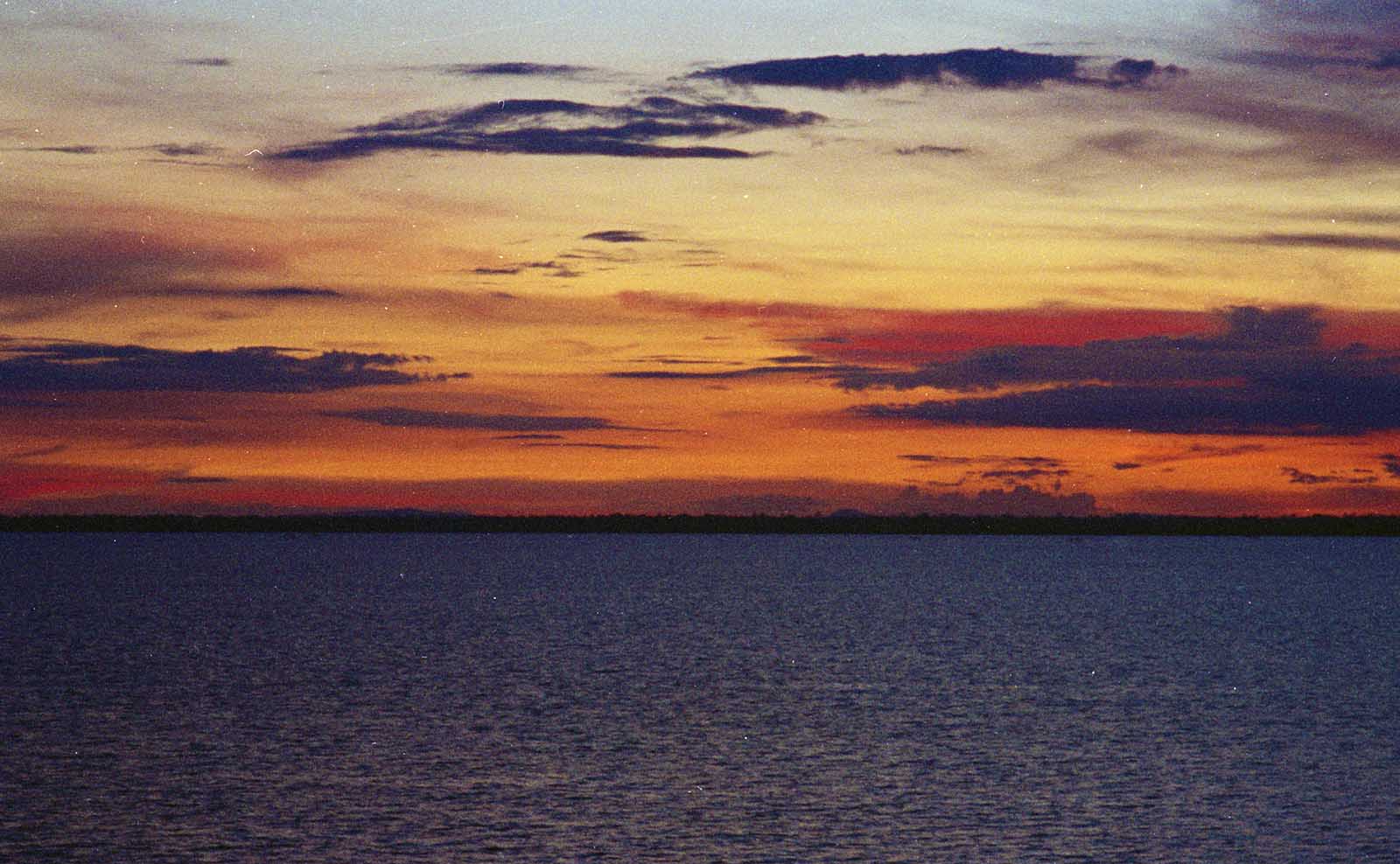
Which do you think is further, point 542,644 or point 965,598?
point 965,598

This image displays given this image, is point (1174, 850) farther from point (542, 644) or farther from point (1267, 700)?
point (542, 644)

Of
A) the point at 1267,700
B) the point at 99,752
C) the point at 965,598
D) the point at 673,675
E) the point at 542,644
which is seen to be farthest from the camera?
the point at 965,598

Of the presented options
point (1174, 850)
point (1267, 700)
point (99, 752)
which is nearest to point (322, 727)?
point (99, 752)

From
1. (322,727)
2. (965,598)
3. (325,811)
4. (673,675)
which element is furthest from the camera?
(965,598)

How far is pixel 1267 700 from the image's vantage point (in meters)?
74.0

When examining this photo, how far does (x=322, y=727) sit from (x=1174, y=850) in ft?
107

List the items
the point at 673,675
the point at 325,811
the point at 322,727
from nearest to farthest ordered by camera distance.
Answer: the point at 325,811, the point at 322,727, the point at 673,675

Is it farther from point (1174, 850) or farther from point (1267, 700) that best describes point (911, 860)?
point (1267, 700)

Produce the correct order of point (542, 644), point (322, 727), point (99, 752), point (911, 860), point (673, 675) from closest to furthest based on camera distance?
point (911, 860) < point (99, 752) < point (322, 727) < point (673, 675) < point (542, 644)

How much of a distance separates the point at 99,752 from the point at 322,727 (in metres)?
9.41

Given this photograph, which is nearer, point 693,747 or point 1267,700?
point 693,747

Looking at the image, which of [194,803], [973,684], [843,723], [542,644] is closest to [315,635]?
[542,644]

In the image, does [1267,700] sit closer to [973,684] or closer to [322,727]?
[973,684]

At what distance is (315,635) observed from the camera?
113 meters
